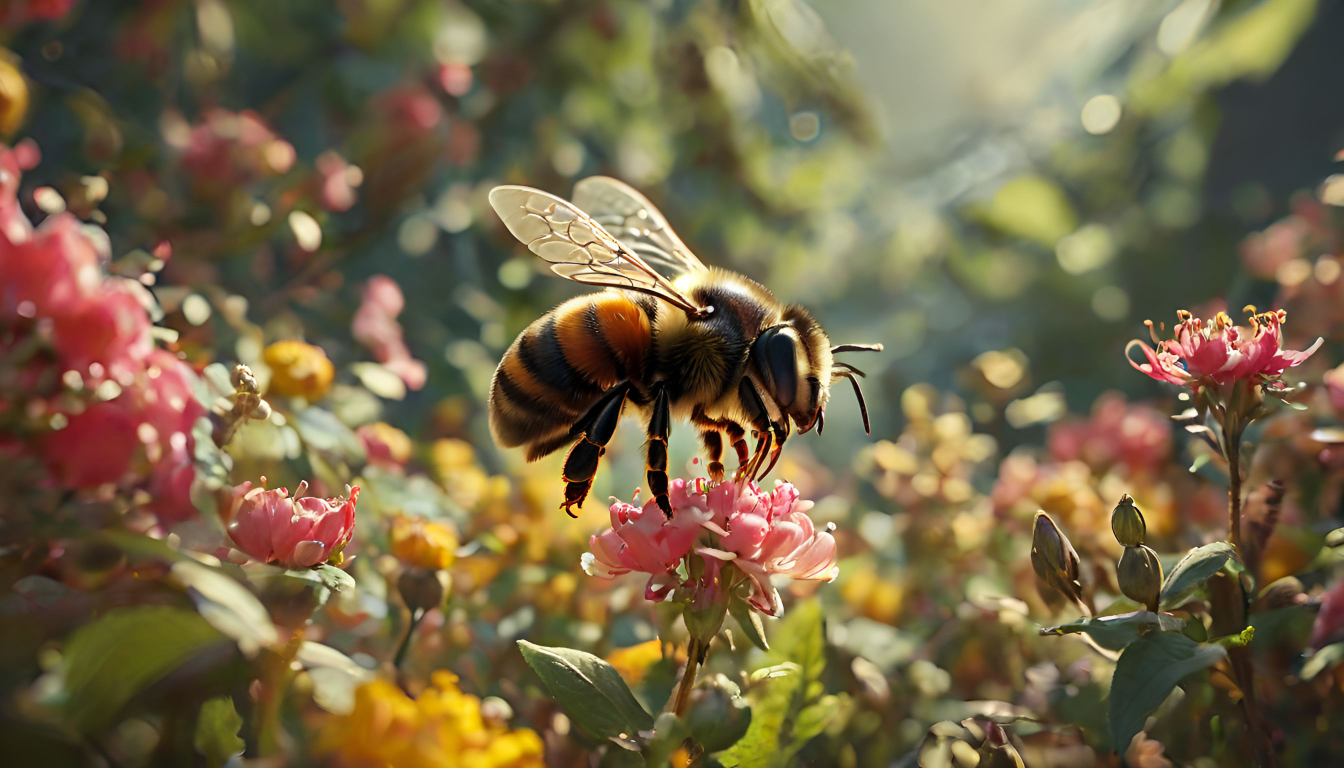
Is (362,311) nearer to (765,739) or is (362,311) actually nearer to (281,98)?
(281,98)

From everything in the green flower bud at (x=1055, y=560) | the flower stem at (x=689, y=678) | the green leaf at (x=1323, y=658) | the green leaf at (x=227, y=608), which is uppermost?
the green leaf at (x=1323, y=658)

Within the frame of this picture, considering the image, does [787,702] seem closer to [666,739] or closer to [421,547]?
[666,739]

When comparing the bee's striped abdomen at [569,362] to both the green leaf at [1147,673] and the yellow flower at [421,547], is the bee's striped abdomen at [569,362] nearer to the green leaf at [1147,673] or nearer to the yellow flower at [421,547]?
the yellow flower at [421,547]

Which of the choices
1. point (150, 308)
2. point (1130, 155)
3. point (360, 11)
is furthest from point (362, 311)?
point (1130, 155)

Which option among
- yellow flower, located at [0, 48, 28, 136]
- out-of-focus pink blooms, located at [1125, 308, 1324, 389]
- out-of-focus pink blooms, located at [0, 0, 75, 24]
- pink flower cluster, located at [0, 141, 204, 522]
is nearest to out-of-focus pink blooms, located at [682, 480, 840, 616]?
out-of-focus pink blooms, located at [1125, 308, 1324, 389]

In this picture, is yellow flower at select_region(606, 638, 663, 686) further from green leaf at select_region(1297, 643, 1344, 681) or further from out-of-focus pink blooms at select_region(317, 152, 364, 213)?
out-of-focus pink blooms at select_region(317, 152, 364, 213)

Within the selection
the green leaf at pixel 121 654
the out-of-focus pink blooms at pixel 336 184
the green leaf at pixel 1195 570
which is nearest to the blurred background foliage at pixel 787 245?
the out-of-focus pink blooms at pixel 336 184
